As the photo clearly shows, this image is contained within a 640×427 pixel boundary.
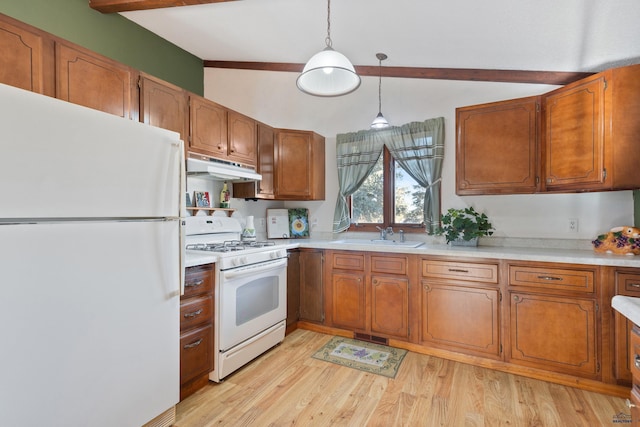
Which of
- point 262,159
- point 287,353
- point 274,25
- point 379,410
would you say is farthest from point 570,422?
point 274,25

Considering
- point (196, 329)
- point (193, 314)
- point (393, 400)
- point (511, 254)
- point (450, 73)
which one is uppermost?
point (450, 73)

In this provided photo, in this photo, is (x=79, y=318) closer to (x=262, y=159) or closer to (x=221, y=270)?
(x=221, y=270)

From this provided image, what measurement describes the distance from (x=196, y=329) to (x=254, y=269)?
598 mm

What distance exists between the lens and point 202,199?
2.90 meters

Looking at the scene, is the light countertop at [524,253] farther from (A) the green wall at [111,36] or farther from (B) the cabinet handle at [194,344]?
(A) the green wall at [111,36]

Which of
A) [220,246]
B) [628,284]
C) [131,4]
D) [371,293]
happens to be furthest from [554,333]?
[131,4]

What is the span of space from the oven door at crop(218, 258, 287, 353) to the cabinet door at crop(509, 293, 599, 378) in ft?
6.24

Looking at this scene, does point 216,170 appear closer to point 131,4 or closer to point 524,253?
point 131,4

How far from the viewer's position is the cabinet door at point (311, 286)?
3.12 meters

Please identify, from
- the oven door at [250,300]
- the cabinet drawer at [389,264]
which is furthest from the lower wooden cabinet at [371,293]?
the oven door at [250,300]

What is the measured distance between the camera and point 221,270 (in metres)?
2.18

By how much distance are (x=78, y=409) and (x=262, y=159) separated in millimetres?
2422

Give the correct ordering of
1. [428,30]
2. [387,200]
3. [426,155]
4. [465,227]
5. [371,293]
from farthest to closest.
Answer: [387,200] → [426,155] → [371,293] → [465,227] → [428,30]

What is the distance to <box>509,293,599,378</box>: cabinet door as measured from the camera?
2109mm
